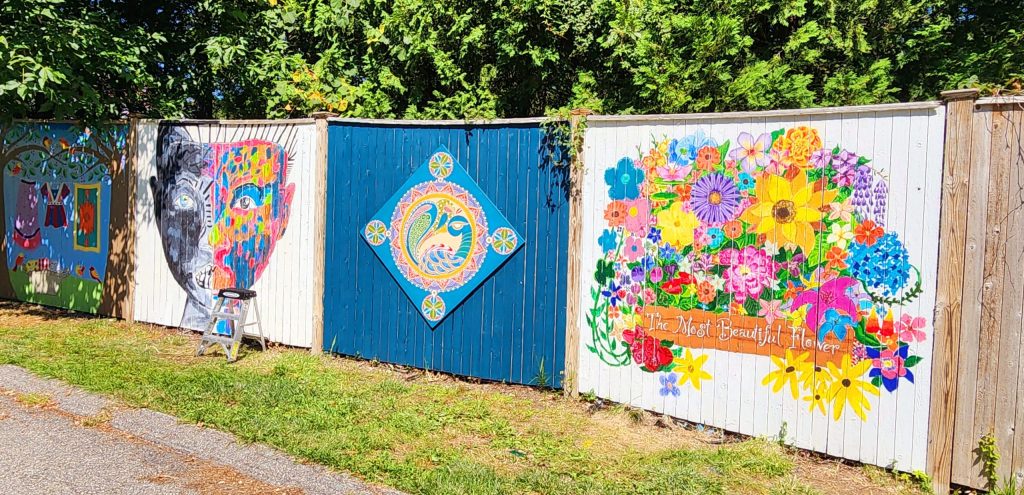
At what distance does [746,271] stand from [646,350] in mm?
954

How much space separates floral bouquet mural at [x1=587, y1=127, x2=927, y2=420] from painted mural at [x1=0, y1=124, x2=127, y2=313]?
6.37m

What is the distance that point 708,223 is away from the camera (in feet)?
18.4

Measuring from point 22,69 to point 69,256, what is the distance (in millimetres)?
2457

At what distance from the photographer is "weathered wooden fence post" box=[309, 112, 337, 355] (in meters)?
7.69

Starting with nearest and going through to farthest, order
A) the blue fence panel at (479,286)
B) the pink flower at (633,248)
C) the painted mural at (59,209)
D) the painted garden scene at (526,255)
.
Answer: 1. the painted garden scene at (526,255)
2. the pink flower at (633,248)
3. the blue fence panel at (479,286)
4. the painted mural at (59,209)

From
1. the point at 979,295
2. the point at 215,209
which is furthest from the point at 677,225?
the point at 215,209

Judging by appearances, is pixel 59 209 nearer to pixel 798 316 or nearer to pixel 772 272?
pixel 772 272

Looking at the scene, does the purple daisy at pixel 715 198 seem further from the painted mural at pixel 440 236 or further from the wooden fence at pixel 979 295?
the painted mural at pixel 440 236

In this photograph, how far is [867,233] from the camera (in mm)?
4910

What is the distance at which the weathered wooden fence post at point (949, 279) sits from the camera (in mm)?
4535

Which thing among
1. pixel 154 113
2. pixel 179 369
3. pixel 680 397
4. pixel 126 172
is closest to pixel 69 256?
pixel 126 172

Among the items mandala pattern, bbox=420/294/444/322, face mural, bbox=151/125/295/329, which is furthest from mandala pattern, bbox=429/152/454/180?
face mural, bbox=151/125/295/329

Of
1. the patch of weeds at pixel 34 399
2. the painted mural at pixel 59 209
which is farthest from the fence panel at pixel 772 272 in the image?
the painted mural at pixel 59 209

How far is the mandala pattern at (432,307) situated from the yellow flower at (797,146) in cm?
309
